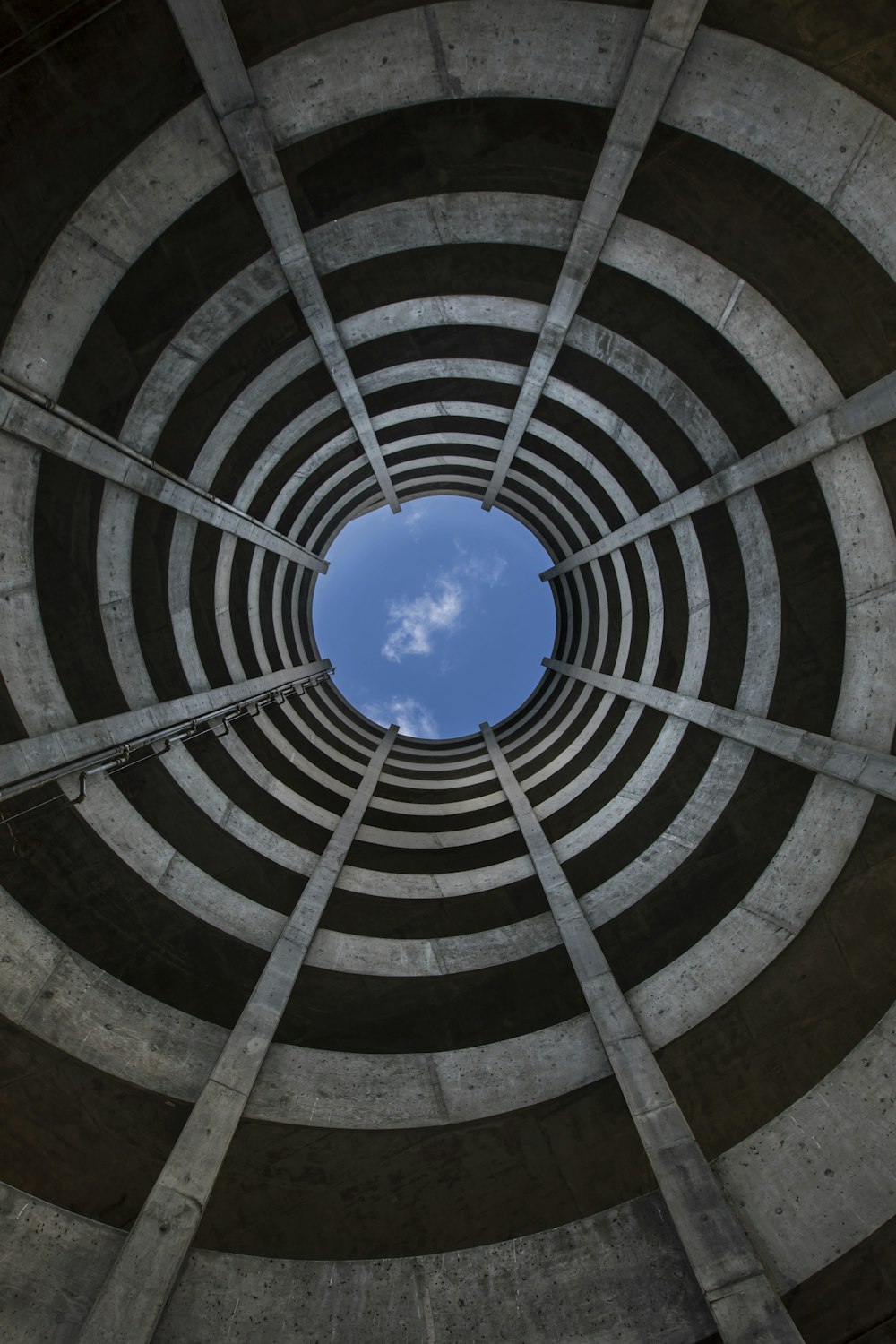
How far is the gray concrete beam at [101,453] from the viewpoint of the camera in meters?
7.74

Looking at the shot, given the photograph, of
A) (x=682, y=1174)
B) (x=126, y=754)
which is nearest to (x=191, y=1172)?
(x=126, y=754)

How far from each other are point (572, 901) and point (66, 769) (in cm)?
853

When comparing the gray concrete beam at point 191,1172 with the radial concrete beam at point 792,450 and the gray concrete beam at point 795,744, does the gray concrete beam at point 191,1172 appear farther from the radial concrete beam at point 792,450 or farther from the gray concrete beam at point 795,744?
the radial concrete beam at point 792,450

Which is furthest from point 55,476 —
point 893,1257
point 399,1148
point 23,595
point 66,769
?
point 893,1257

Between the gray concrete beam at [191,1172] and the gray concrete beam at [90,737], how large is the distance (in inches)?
159

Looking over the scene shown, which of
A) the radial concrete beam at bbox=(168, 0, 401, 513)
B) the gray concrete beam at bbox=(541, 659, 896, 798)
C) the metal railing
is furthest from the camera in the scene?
the gray concrete beam at bbox=(541, 659, 896, 798)

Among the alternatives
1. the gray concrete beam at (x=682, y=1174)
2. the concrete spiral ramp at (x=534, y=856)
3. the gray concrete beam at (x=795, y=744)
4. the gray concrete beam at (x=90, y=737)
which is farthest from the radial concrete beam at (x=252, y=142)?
the gray concrete beam at (x=682, y=1174)

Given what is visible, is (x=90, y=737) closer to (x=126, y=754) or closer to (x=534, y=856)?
(x=126, y=754)

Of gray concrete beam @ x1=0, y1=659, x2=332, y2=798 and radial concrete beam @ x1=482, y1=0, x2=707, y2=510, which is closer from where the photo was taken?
radial concrete beam @ x1=482, y1=0, x2=707, y2=510

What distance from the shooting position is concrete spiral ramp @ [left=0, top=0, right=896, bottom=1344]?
7.29m

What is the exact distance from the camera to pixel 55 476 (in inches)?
335

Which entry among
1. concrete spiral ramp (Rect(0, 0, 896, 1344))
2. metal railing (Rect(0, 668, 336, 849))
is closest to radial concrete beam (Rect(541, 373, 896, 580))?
concrete spiral ramp (Rect(0, 0, 896, 1344))

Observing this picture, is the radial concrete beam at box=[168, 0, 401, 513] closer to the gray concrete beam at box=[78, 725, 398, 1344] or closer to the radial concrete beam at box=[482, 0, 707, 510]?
the radial concrete beam at box=[482, 0, 707, 510]

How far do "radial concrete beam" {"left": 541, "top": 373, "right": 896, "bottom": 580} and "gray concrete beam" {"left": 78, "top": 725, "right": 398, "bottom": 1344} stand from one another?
9.99 m
